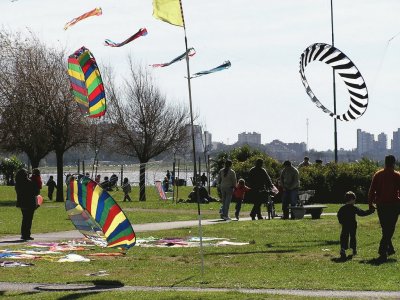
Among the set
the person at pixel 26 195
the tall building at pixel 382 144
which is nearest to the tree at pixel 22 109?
the person at pixel 26 195

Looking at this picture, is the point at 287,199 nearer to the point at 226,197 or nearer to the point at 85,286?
the point at 226,197

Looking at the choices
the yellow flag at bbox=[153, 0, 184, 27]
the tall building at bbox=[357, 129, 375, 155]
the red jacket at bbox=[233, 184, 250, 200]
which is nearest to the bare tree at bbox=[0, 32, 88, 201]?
the red jacket at bbox=[233, 184, 250, 200]

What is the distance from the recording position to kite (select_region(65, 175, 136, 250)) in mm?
15297

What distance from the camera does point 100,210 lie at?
1555 centimetres

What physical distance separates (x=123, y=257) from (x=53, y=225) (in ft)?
32.7

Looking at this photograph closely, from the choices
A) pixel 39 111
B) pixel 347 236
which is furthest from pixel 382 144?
pixel 347 236

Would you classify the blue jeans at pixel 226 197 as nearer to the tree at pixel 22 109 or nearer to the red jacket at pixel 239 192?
the red jacket at pixel 239 192

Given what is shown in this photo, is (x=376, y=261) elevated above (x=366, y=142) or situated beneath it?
situated beneath

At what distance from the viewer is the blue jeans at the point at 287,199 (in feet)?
91.7

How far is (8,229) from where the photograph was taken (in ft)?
84.4

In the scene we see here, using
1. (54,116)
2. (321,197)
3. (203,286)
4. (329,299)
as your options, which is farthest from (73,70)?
(54,116)

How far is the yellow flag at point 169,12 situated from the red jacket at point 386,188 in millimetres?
4548

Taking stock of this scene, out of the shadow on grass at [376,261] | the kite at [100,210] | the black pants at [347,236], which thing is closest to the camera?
the kite at [100,210]

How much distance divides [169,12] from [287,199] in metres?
14.0
